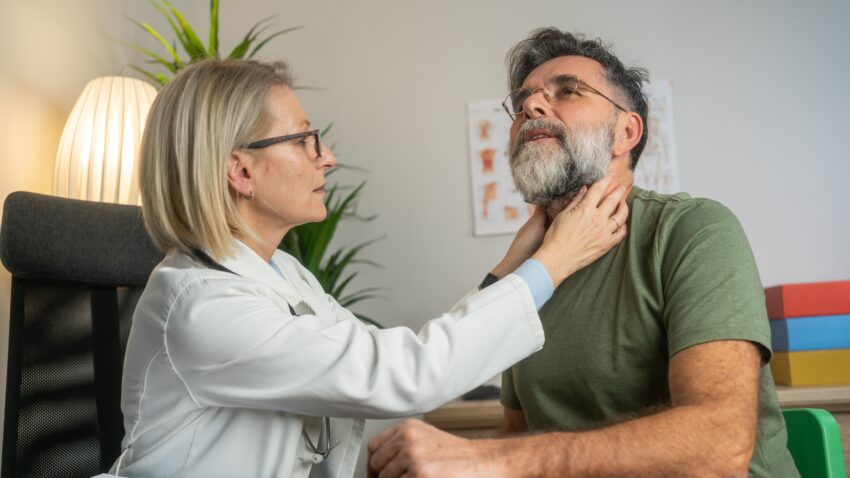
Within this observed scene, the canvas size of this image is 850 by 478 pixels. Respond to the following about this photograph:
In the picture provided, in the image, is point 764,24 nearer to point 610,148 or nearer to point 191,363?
point 610,148

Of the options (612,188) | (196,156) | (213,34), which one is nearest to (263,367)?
(196,156)

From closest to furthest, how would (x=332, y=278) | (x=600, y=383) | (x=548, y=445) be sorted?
(x=548, y=445) < (x=600, y=383) < (x=332, y=278)

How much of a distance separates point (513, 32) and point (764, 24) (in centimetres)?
100

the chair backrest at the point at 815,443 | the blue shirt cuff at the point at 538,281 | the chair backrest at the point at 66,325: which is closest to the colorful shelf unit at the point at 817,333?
the chair backrest at the point at 815,443

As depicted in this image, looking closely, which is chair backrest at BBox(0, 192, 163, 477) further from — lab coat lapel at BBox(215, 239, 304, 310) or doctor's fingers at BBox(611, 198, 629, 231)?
doctor's fingers at BBox(611, 198, 629, 231)

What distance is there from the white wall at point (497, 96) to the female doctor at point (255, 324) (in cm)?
157

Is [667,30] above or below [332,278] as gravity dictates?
above

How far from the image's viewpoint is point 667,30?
3.21 meters

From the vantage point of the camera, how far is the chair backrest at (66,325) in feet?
5.01

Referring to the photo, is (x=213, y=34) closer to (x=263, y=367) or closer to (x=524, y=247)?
(x=524, y=247)

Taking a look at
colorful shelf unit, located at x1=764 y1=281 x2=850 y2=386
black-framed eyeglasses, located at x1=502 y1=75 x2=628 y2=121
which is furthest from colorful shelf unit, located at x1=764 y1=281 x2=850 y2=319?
black-framed eyeglasses, located at x1=502 y1=75 x2=628 y2=121

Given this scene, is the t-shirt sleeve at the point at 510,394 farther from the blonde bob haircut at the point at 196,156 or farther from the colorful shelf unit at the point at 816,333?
the colorful shelf unit at the point at 816,333

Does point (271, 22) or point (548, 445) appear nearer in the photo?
point (548, 445)

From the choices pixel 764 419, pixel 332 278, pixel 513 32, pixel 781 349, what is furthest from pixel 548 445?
pixel 513 32
